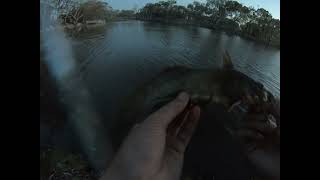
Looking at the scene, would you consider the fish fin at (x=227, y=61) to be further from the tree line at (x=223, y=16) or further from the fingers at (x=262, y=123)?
the fingers at (x=262, y=123)

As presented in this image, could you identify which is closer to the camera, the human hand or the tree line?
the human hand

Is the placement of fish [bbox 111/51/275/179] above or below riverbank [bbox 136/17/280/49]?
below

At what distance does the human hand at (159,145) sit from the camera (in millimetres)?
1432

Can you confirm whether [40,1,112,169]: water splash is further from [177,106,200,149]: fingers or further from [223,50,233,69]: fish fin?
[223,50,233,69]: fish fin

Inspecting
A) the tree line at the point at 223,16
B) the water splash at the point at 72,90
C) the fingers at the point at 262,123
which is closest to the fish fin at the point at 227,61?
the tree line at the point at 223,16

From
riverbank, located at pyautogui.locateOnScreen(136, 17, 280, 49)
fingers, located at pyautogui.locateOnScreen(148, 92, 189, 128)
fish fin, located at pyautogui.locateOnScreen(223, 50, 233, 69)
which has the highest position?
riverbank, located at pyautogui.locateOnScreen(136, 17, 280, 49)

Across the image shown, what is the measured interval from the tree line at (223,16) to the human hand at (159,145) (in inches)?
12.8

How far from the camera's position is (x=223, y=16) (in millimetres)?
1557

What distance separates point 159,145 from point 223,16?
59cm

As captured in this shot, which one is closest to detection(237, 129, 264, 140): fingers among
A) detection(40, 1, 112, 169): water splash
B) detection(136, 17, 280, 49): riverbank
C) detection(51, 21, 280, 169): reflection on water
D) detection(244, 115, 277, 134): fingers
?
detection(244, 115, 277, 134): fingers

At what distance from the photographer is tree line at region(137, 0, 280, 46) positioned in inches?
60.6

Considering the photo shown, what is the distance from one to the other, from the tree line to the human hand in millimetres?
325
